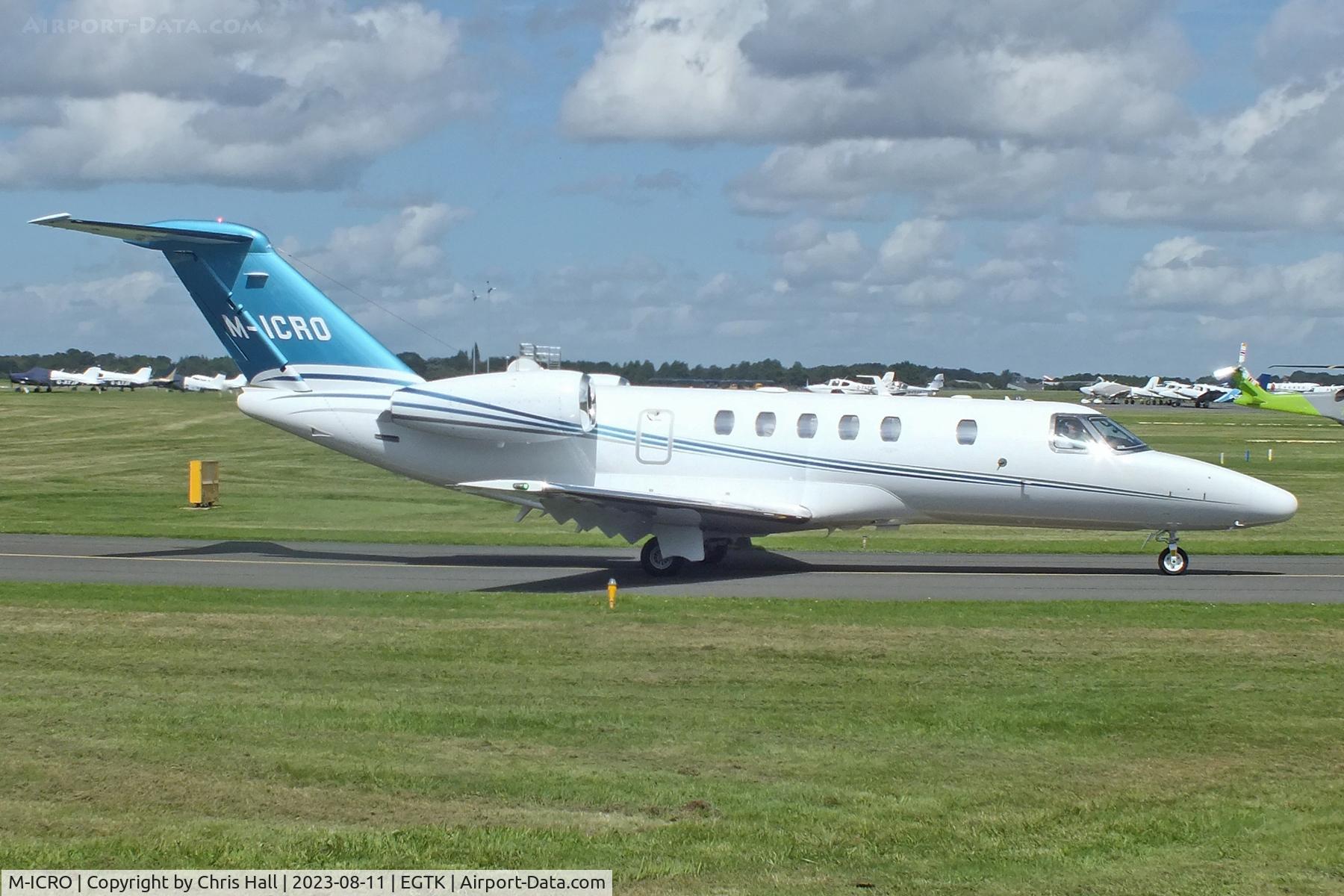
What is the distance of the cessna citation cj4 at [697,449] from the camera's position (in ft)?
71.1

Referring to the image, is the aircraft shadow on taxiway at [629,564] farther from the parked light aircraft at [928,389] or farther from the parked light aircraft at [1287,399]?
the parked light aircraft at [1287,399]

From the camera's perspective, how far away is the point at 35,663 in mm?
13773

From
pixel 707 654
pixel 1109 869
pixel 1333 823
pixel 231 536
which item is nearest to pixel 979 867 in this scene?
pixel 1109 869

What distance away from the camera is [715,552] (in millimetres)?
23297

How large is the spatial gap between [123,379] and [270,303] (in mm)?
123724

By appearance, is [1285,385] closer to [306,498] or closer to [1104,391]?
[1104,391]

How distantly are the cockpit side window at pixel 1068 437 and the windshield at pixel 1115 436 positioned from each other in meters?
0.22

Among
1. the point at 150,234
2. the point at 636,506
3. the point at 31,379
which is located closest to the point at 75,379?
the point at 31,379

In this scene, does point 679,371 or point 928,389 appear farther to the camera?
point 928,389

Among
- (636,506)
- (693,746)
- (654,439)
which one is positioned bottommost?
(693,746)

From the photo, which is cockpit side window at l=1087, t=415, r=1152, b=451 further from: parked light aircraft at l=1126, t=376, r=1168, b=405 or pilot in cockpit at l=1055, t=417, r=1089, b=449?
parked light aircraft at l=1126, t=376, r=1168, b=405

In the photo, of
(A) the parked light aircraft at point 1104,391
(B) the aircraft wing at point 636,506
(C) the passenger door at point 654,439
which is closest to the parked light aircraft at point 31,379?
(A) the parked light aircraft at point 1104,391

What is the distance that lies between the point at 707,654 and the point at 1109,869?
23.7ft

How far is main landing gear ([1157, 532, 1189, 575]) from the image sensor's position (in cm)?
2256
